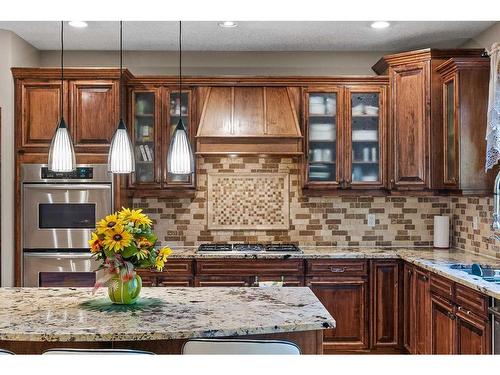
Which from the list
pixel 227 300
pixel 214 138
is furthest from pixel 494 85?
pixel 227 300

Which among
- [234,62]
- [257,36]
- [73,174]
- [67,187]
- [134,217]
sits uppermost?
[257,36]

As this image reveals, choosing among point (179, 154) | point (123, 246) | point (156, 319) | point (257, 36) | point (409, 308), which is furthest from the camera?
point (257, 36)

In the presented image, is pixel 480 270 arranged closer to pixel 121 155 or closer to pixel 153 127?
pixel 121 155

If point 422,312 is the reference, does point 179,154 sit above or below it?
above

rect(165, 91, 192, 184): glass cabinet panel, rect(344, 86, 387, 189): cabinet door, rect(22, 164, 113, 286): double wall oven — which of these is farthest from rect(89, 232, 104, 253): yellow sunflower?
rect(344, 86, 387, 189): cabinet door

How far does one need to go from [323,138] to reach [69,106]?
87.5 inches

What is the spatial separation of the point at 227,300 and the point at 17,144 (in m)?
2.80

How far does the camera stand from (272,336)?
7.33ft

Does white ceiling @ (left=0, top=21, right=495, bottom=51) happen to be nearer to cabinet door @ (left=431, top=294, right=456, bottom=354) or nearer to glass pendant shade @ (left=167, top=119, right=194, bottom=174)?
glass pendant shade @ (left=167, top=119, right=194, bottom=174)

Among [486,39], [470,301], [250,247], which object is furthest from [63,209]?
[486,39]

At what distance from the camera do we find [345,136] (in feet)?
15.1
